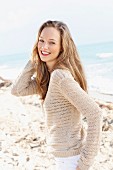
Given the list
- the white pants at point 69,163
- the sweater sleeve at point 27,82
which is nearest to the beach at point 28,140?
the sweater sleeve at point 27,82

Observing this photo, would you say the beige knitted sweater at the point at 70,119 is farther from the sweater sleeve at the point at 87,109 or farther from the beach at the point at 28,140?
the beach at the point at 28,140

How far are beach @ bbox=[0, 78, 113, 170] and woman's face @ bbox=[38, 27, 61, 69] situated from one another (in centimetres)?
223

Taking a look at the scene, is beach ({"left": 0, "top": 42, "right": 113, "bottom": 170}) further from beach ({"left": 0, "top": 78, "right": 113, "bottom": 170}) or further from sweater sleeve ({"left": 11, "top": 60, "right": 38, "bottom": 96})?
sweater sleeve ({"left": 11, "top": 60, "right": 38, "bottom": 96})

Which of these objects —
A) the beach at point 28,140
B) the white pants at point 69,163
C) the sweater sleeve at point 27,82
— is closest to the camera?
the white pants at point 69,163

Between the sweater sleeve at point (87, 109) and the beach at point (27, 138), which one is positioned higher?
the sweater sleeve at point (87, 109)

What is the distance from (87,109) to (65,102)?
14 centimetres

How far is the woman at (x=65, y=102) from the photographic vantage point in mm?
1800

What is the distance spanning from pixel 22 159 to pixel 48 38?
2530mm

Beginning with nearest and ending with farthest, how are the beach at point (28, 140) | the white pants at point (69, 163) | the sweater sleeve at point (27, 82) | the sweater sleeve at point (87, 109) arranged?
the sweater sleeve at point (87, 109), the white pants at point (69, 163), the sweater sleeve at point (27, 82), the beach at point (28, 140)

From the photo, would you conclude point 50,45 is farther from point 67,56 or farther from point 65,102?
point 65,102

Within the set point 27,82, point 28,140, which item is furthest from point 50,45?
point 28,140

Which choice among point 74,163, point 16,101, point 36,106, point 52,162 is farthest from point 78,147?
point 16,101

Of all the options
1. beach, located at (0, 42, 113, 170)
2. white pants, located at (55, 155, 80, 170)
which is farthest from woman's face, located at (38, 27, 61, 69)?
beach, located at (0, 42, 113, 170)

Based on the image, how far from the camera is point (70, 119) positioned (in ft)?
6.22
